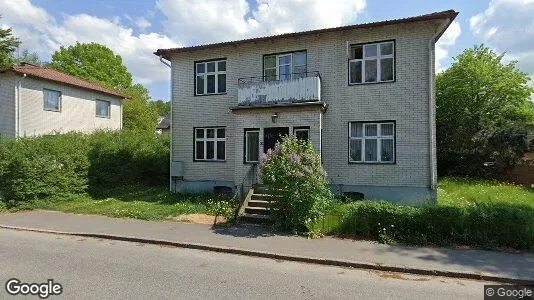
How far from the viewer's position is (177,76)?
646 inches

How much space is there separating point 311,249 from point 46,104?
68.0 ft

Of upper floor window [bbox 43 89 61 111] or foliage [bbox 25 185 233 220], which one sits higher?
upper floor window [bbox 43 89 61 111]

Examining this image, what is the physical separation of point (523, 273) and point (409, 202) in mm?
5955

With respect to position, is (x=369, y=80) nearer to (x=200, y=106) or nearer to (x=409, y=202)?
(x=409, y=202)

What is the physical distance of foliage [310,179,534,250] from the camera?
26.6ft

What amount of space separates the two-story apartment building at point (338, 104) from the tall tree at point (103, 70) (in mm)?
30202

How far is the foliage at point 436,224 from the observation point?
319 inches

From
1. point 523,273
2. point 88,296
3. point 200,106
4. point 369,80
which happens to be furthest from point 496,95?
point 88,296

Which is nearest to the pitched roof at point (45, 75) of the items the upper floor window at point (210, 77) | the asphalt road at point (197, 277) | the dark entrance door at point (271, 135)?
the upper floor window at point (210, 77)

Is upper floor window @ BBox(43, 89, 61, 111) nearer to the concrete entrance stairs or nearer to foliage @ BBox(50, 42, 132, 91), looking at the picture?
the concrete entrance stairs

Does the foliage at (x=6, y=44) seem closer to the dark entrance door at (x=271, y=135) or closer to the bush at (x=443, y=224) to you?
the dark entrance door at (x=271, y=135)

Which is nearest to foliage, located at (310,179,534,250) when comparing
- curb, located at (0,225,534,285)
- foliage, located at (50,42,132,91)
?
curb, located at (0,225,534,285)

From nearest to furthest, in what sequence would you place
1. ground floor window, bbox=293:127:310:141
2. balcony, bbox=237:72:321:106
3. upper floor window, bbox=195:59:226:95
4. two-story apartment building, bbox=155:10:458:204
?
two-story apartment building, bbox=155:10:458:204
balcony, bbox=237:72:321:106
ground floor window, bbox=293:127:310:141
upper floor window, bbox=195:59:226:95

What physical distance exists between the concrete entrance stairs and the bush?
2366 millimetres
